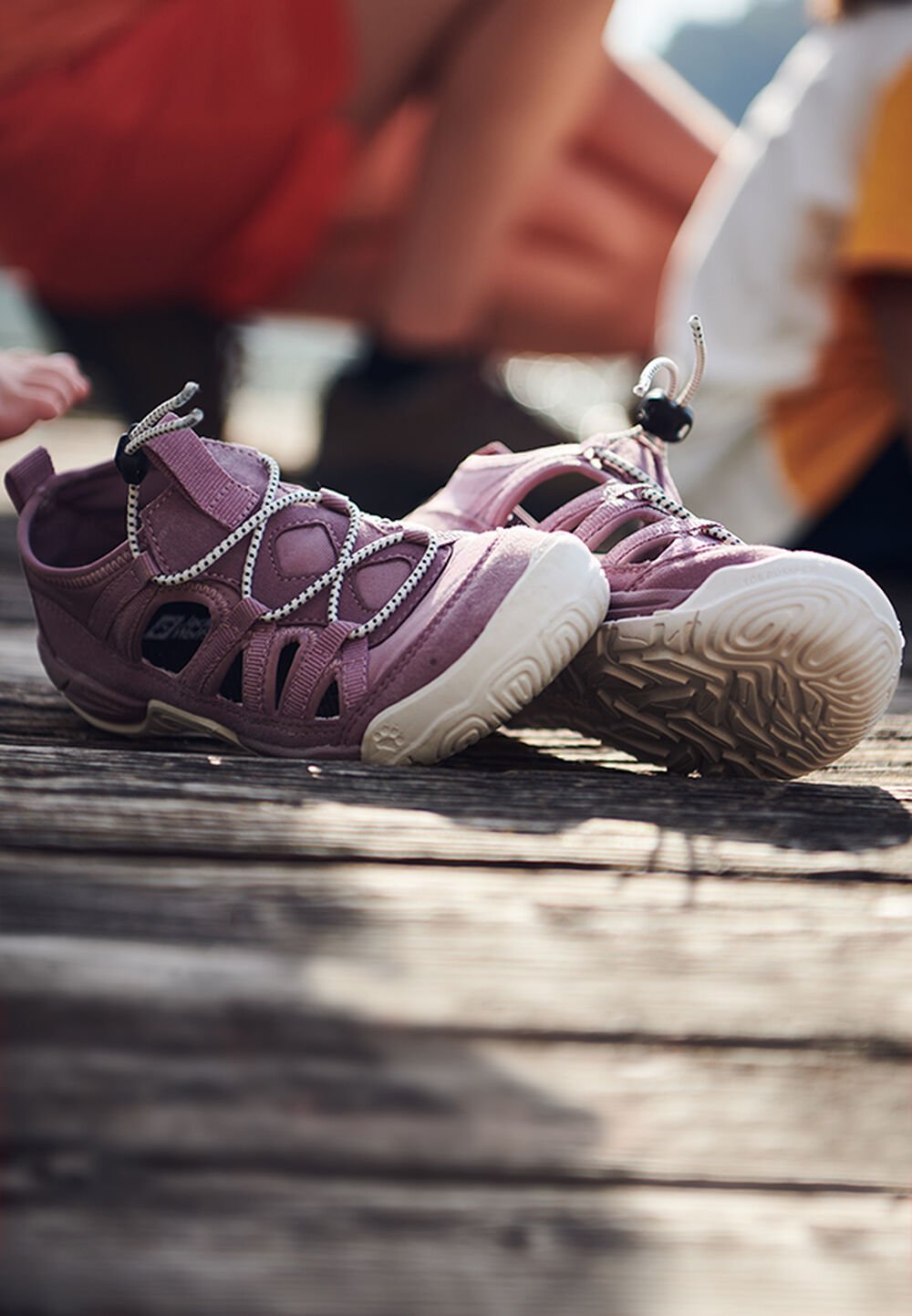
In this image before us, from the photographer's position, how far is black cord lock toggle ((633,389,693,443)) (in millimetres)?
962

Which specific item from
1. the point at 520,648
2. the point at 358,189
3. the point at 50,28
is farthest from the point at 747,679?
the point at 358,189

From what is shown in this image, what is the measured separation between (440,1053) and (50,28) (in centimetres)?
177

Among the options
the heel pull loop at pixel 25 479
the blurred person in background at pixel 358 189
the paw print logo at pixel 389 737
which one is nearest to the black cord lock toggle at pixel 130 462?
the heel pull loop at pixel 25 479

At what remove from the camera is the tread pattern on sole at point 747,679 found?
2.52 ft

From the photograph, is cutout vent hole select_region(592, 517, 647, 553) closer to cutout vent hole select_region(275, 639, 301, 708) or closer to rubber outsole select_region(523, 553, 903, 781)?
rubber outsole select_region(523, 553, 903, 781)

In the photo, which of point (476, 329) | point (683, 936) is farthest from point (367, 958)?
point (476, 329)

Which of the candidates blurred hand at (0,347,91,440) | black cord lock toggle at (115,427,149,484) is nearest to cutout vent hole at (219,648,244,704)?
black cord lock toggle at (115,427,149,484)

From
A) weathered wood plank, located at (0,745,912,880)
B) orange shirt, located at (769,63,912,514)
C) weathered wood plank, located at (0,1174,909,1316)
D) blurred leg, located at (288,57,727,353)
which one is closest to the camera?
weathered wood plank, located at (0,1174,909,1316)

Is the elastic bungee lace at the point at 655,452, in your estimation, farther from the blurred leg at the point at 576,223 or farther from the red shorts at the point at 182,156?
the blurred leg at the point at 576,223

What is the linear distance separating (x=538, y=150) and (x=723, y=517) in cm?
76

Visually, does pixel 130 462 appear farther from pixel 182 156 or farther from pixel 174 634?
pixel 182 156

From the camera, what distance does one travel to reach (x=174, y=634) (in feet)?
2.98

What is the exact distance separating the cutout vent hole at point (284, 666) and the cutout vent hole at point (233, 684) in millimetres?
26

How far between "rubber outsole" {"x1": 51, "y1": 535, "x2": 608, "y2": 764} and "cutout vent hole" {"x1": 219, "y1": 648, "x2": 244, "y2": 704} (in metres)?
0.10
